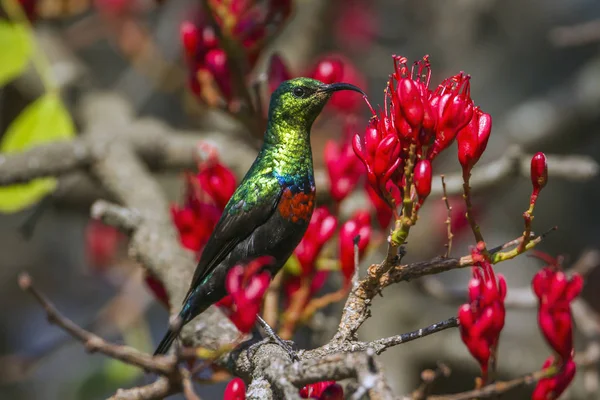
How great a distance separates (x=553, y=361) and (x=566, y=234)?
403 centimetres

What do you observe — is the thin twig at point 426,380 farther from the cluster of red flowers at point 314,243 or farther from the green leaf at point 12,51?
the green leaf at point 12,51

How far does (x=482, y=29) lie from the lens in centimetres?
506

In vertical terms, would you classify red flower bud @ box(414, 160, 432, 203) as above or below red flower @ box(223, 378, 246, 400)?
above

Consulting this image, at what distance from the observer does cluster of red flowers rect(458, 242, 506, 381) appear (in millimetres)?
1490

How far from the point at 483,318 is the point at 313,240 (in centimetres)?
97

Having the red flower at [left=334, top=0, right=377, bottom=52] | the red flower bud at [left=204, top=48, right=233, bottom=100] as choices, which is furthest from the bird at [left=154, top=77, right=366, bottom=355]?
the red flower at [left=334, top=0, right=377, bottom=52]

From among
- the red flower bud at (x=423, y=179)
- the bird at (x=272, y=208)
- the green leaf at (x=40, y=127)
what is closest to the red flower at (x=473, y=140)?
the red flower bud at (x=423, y=179)

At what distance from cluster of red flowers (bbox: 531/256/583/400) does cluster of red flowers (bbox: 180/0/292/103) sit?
149cm

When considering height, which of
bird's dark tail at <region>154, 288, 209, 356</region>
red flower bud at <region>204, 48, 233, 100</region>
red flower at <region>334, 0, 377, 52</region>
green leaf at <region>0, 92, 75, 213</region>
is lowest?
bird's dark tail at <region>154, 288, 209, 356</region>

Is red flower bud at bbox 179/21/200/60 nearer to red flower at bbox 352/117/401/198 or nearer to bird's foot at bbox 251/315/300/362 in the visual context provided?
bird's foot at bbox 251/315/300/362

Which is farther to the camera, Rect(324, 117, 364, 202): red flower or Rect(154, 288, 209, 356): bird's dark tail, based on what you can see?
Rect(324, 117, 364, 202): red flower

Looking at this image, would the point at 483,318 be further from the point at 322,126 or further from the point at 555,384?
the point at 322,126

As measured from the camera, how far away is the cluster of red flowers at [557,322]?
4.91ft

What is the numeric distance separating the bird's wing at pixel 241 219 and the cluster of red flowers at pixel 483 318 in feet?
2.78
